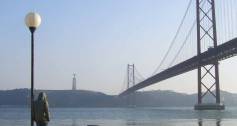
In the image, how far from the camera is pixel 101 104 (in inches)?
5851

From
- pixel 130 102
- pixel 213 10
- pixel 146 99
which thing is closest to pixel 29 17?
pixel 213 10

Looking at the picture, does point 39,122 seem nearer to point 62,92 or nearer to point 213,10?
point 213,10

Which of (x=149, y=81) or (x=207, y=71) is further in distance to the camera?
(x=149, y=81)

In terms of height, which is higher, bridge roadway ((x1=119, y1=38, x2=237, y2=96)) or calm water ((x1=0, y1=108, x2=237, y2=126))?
bridge roadway ((x1=119, y1=38, x2=237, y2=96))

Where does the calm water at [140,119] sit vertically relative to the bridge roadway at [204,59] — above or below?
below

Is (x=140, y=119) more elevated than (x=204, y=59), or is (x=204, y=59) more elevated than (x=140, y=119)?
(x=204, y=59)

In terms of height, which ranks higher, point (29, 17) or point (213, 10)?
point (213, 10)

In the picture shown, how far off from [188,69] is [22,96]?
83.9 m

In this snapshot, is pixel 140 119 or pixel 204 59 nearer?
pixel 140 119

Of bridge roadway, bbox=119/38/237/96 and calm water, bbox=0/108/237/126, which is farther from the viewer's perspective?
bridge roadway, bbox=119/38/237/96

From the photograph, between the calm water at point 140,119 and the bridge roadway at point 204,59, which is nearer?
the calm water at point 140,119

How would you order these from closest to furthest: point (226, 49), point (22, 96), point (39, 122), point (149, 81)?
1. point (39, 122)
2. point (226, 49)
3. point (149, 81)
4. point (22, 96)

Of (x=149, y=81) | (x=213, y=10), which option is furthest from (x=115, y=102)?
(x=213, y=10)

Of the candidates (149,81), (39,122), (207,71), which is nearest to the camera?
(39,122)
